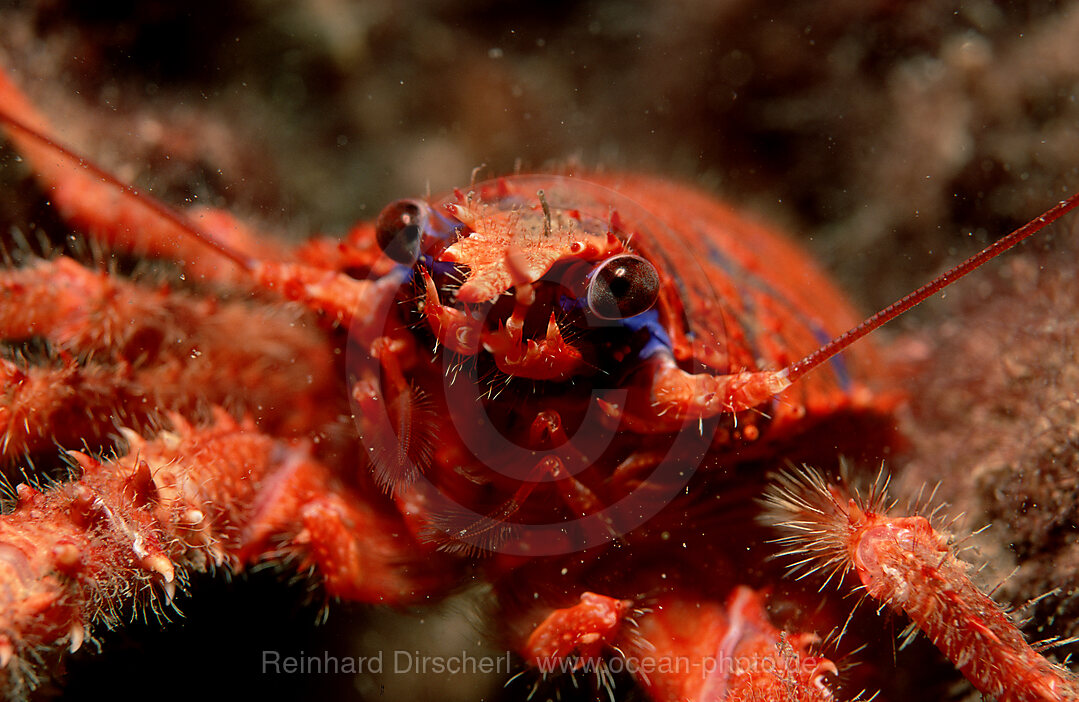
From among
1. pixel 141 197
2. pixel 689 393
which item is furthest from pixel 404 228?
pixel 689 393

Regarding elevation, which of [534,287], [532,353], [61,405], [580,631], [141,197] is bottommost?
[580,631]

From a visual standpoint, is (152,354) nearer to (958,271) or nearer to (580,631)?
(580,631)

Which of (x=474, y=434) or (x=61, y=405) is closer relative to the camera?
(x=474, y=434)

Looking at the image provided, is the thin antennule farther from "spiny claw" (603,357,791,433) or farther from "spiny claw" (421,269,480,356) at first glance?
"spiny claw" (603,357,791,433)

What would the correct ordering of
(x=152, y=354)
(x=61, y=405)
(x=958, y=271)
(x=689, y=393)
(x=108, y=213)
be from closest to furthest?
(x=958, y=271) < (x=689, y=393) < (x=61, y=405) < (x=152, y=354) < (x=108, y=213)

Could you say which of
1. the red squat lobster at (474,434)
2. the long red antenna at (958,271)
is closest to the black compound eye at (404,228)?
the red squat lobster at (474,434)

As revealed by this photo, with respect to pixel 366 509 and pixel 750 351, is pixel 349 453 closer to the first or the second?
pixel 366 509

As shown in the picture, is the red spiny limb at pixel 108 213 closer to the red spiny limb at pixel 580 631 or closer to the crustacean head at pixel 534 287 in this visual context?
the crustacean head at pixel 534 287
